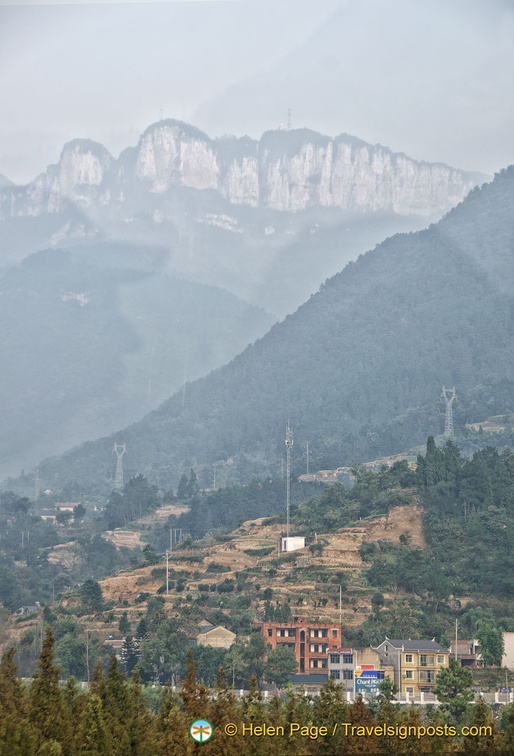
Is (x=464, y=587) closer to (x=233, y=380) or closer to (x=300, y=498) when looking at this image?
(x=300, y=498)

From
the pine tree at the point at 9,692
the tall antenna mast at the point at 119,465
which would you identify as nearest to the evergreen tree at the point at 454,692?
the pine tree at the point at 9,692

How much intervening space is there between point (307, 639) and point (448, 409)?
75.6 metres

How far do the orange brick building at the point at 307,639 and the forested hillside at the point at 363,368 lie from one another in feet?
250

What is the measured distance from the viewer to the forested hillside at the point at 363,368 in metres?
161

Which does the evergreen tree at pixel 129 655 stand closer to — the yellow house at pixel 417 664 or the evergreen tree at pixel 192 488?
the yellow house at pixel 417 664

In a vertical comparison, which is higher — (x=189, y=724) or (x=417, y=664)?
(x=417, y=664)

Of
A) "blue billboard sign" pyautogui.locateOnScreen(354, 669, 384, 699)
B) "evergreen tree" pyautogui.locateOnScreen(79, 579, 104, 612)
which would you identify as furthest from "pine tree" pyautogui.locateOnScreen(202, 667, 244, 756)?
"evergreen tree" pyautogui.locateOnScreen(79, 579, 104, 612)

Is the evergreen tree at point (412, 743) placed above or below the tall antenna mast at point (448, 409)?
below

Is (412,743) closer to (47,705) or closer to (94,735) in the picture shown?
(94,735)

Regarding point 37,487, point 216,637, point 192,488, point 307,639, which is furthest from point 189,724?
point 37,487

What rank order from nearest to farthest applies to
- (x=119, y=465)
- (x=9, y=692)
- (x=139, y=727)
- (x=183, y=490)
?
(x=139, y=727), (x=9, y=692), (x=183, y=490), (x=119, y=465)

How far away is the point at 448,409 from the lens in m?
143

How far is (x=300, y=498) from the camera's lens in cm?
12762

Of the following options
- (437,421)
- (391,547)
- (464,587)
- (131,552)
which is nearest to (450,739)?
(464,587)
